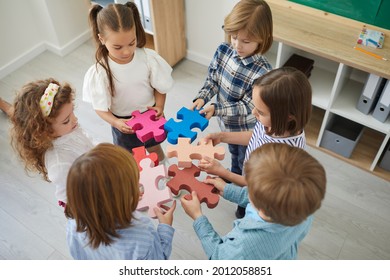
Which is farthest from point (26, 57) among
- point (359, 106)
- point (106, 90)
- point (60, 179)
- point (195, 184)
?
point (359, 106)

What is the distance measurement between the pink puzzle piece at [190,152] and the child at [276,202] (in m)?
0.37

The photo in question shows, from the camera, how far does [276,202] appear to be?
3.22ft

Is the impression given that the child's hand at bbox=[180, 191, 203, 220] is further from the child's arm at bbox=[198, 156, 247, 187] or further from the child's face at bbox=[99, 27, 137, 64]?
the child's face at bbox=[99, 27, 137, 64]

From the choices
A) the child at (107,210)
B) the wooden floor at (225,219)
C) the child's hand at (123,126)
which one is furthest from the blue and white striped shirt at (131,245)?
the wooden floor at (225,219)

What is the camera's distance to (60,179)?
1.43 m

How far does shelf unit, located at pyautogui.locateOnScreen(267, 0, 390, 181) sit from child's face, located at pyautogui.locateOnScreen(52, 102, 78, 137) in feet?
4.35

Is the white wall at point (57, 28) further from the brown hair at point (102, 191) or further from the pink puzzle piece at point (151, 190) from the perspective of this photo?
the brown hair at point (102, 191)

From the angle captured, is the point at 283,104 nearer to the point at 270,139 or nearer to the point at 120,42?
the point at 270,139

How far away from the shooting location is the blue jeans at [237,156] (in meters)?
1.93

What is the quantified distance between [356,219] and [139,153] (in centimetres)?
146

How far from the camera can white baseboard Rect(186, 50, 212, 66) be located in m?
3.21

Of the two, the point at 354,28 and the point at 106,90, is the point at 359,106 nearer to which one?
the point at 354,28

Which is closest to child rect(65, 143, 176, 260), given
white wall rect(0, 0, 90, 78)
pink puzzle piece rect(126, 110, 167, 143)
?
pink puzzle piece rect(126, 110, 167, 143)

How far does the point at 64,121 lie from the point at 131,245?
0.58 m
